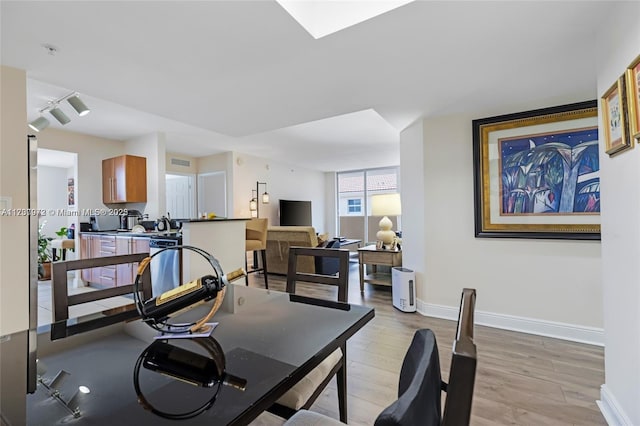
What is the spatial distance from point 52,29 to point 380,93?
2265 millimetres

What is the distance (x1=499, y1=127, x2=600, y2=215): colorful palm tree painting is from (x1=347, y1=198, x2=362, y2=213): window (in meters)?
6.02

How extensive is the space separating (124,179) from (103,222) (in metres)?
0.80

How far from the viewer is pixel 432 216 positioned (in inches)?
132

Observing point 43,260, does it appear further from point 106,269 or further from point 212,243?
point 212,243

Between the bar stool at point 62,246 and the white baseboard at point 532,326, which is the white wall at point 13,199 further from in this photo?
the white baseboard at point 532,326

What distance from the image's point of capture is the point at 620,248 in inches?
59.5

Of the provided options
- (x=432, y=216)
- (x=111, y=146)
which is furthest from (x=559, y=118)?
(x=111, y=146)

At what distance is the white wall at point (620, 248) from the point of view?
1.37 m

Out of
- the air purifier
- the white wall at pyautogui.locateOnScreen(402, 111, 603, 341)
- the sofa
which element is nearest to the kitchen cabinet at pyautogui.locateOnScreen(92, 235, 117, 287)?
the sofa

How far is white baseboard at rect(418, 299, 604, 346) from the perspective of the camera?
8.61 feet

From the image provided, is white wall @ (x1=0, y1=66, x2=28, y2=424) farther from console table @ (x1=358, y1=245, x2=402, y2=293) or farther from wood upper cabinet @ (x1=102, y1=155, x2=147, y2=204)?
console table @ (x1=358, y1=245, x2=402, y2=293)

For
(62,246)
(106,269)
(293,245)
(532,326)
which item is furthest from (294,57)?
(62,246)

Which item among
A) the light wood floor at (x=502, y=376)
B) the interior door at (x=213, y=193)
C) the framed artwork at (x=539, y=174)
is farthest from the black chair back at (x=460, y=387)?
the interior door at (x=213, y=193)

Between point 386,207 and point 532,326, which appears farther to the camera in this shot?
point 386,207
